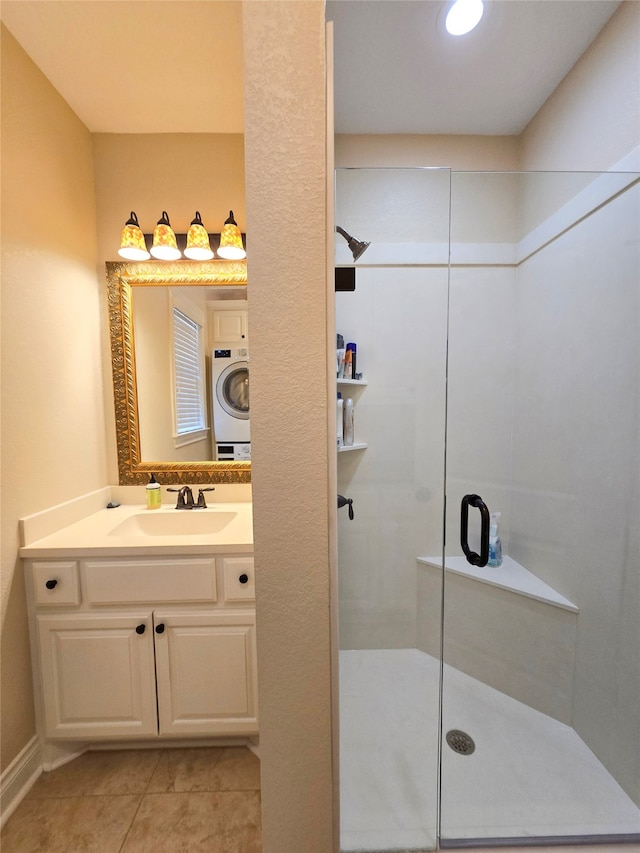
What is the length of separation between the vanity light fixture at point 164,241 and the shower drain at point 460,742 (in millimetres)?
2353

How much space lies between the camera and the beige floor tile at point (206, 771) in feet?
3.85

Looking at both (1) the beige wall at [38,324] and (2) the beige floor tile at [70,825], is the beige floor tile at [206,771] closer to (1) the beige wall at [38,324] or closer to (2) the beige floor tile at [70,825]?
(2) the beige floor tile at [70,825]

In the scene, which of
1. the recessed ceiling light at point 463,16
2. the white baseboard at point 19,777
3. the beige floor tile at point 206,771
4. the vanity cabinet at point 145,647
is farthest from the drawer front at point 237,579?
the recessed ceiling light at point 463,16

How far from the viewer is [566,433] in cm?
132

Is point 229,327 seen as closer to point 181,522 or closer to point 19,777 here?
point 181,522

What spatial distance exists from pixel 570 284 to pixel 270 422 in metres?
1.40

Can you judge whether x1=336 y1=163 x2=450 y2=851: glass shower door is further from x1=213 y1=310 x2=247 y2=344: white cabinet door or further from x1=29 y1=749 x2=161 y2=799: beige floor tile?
x1=29 y1=749 x2=161 y2=799: beige floor tile

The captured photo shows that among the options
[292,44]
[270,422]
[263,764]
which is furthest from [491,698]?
[292,44]

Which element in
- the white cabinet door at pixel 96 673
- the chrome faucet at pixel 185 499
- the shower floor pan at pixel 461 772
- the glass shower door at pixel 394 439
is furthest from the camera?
the chrome faucet at pixel 185 499

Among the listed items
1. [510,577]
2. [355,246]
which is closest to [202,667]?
[510,577]

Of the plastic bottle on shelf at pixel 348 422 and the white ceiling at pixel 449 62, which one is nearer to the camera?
the white ceiling at pixel 449 62

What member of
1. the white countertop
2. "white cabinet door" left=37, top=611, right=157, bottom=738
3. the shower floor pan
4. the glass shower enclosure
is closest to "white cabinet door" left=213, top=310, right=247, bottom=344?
the glass shower enclosure

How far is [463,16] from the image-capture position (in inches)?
41.3

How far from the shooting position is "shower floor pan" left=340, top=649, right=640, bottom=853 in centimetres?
98
